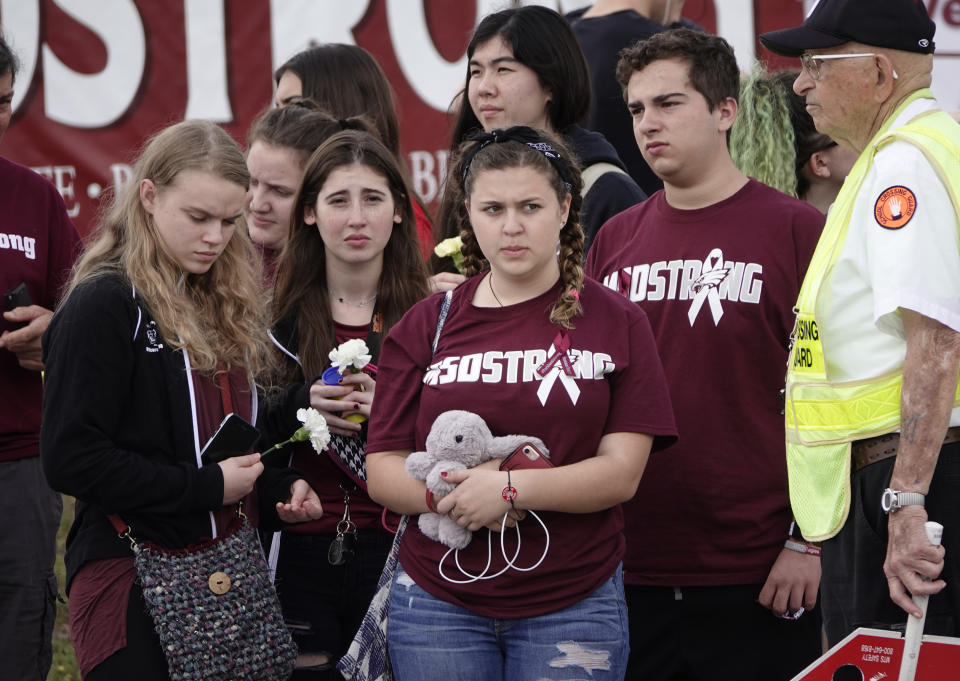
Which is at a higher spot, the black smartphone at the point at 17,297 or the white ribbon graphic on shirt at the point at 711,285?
the white ribbon graphic on shirt at the point at 711,285

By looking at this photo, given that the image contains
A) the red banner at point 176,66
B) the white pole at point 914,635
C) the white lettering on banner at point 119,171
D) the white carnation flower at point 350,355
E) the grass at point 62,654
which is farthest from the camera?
the white lettering on banner at point 119,171

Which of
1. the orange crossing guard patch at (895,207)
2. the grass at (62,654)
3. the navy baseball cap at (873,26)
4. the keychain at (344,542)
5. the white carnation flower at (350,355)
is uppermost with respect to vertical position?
the navy baseball cap at (873,26)

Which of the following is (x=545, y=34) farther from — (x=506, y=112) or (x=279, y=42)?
(x=279, y=42)

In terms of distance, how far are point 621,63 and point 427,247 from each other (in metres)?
1.05

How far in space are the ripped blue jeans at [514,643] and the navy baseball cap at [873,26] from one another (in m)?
1.37

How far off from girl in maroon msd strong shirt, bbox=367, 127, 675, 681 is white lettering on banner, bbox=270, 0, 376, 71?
13.4ft

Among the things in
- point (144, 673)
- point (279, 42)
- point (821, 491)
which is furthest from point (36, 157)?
point (821, 491)

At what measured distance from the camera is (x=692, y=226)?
335 centimetres

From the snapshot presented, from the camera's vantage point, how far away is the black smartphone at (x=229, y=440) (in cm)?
305

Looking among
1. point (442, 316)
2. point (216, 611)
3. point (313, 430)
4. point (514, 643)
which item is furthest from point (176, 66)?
point (514, 643)

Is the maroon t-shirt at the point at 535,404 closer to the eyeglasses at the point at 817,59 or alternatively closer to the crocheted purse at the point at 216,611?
the crocheted purse at the point at 216,611

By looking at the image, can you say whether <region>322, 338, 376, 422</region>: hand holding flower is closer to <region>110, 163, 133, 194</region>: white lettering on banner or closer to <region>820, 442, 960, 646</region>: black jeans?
<region>820, 442, 960, 646</region>: black jeans

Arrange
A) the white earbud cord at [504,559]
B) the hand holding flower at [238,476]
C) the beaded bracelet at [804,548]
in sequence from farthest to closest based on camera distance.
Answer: the beaded bracelet at [804,548]
the hand holding flower at [238,476]
the white earbud cord at [504,559]

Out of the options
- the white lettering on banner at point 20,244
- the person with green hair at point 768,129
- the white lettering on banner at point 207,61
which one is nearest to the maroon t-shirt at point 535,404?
the person with green hair at point 768,129
